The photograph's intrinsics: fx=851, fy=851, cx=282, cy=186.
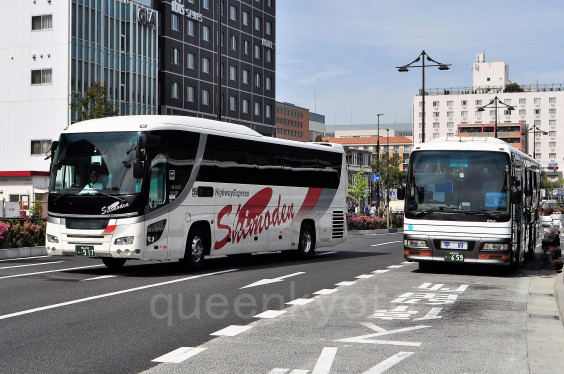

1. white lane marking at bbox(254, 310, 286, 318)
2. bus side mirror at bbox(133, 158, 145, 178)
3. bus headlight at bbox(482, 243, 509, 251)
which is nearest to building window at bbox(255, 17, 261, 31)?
bus headlight at bbox(482, 243, 509, 251)

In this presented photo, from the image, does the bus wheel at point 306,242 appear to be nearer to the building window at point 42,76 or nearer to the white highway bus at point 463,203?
the white highway bus at point 463,203

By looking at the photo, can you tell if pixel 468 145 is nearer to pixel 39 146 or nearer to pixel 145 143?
pixel 145 143

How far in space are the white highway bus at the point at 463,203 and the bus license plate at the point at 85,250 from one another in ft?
22.1

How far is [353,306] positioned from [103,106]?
139ft

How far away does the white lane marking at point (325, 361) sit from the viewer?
295 inches

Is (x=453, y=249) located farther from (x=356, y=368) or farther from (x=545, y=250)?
(x=356, y=368)

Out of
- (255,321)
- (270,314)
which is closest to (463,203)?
(270,314)

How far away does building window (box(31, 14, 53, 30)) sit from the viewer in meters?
62.9

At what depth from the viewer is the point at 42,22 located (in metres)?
63.2

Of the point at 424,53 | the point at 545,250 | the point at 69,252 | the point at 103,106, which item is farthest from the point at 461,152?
the point at 103,106

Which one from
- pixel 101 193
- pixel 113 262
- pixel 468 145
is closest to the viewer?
pixel 101 193

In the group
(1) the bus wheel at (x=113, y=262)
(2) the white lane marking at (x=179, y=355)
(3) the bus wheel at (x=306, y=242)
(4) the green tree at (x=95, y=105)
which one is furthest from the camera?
(4) the green tree at (x=95, y=105)

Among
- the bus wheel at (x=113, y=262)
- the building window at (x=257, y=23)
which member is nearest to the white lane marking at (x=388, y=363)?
the bus wheel at (x=113, y=262)

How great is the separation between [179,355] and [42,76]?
58446 mm
